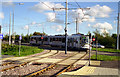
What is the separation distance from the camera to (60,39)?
3150cm

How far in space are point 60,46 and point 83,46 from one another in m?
7.23

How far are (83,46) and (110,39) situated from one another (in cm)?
1729

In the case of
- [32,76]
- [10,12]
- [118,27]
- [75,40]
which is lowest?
[32,76]

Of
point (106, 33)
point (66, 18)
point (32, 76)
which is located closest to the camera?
point (32, 76)

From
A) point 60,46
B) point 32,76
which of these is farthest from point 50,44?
point 32,76

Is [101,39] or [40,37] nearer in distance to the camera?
[40,37]

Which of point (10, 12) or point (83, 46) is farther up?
point (10, 12)

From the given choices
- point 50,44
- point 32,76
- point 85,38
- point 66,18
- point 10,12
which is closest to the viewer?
point 32,76

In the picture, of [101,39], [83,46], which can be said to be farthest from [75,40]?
[101,39]

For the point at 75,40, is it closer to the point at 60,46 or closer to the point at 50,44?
the point at 60,46

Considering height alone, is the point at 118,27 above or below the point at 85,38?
above

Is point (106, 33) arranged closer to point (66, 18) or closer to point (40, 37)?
point (40, 37)

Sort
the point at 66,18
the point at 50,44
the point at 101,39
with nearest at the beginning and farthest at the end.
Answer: the point at 66,18, the point at 50,44, the point at 101,39

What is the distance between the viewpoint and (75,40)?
90.1 ft
